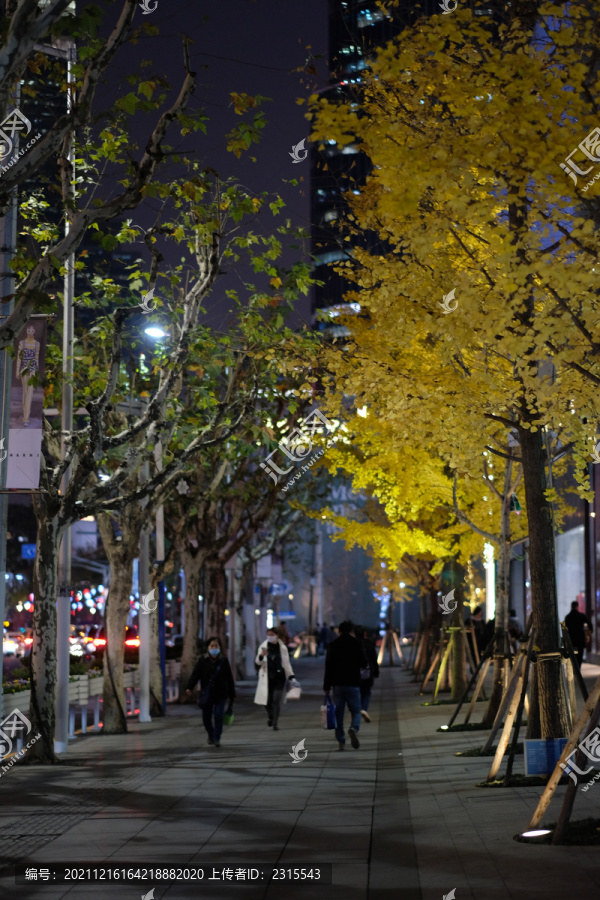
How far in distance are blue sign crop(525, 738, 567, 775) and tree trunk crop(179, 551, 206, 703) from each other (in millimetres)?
18203

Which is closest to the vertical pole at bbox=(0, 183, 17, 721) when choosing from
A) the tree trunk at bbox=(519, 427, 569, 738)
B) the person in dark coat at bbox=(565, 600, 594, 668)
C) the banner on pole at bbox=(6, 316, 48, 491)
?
the banner on pole at bbox=(6, 316, 48, 491)

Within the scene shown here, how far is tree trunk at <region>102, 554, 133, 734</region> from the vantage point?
2073 centimetres

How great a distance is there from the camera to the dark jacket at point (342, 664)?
16656 millimetres

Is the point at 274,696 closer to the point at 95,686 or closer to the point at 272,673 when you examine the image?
the point at 272,673

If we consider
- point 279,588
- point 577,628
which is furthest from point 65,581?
point 279,588

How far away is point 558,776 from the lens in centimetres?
884

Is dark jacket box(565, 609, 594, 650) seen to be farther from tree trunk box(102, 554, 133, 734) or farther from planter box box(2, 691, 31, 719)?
planter box box(2, 691, 31, 719)

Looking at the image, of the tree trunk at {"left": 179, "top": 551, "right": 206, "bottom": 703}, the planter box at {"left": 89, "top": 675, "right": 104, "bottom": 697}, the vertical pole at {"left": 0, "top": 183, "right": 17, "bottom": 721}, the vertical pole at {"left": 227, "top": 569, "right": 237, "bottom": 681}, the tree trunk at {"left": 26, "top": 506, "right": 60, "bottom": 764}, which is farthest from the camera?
the vertical pole at {"left": 227, "top": 569, "right": 237, "bottom": 681}

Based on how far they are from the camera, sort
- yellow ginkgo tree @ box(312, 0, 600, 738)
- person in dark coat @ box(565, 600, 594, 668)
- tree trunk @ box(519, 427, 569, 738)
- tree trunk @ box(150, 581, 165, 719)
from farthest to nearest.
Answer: person in dark coat @ box(565, 600, 594, 668), tree trunk @ box(150, 581, 165, 719), tree trunk @ box(519, 427, 569, 738), yellow ginkgo tree @ box(312, 0, 600, 738)

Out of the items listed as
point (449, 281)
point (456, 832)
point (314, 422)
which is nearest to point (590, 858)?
point (456, 832)

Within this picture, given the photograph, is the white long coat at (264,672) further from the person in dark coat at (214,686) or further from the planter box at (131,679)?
the planter box at (131,679)

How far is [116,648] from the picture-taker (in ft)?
68.4

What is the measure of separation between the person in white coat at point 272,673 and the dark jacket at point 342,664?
3760 millimetres

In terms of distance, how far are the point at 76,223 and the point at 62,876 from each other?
5426 mm
